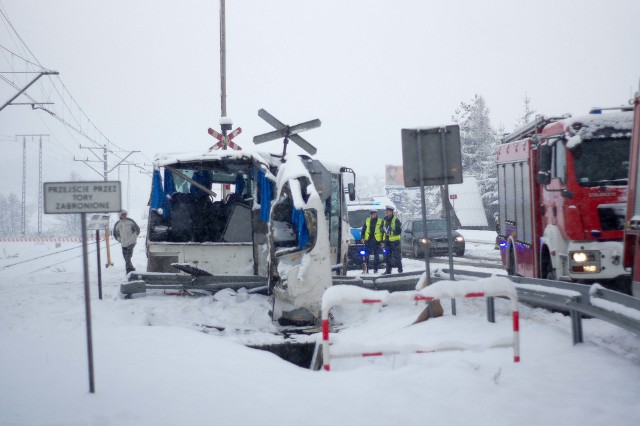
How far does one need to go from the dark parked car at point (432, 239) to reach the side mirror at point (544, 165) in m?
14.5

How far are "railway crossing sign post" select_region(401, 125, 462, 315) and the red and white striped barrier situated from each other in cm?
232

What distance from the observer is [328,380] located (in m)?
5.83

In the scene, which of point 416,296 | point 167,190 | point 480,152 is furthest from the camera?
point 480,152

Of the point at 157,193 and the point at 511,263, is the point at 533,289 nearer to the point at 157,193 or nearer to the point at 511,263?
the point at 511,263

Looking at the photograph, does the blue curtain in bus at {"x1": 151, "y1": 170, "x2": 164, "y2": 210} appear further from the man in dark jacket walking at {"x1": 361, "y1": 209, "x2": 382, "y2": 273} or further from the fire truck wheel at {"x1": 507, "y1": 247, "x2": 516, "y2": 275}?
the fire truck wheel at {"x1": 507, "y1": 247, "x2": 516, "y2": 275}

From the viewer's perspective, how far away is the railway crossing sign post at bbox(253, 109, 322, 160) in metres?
12.4

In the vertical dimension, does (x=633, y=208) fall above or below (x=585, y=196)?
below

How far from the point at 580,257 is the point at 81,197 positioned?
23.9ft

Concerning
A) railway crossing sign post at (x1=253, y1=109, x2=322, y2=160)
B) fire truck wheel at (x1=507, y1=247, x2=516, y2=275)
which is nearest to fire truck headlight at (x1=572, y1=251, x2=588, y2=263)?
fire truck wheel at (x1=507, y1=247, x2=516, y2=275)

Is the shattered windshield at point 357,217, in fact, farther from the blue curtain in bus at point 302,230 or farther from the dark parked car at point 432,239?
the blue curtain in bus at point 302,230

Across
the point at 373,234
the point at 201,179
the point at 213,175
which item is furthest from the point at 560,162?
the point at 373,234

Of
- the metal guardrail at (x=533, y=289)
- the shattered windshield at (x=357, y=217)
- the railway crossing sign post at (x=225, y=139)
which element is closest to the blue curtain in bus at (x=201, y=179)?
the metal guardrail at (x=533, y=289)

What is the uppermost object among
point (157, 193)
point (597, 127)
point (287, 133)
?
point (287, 133)

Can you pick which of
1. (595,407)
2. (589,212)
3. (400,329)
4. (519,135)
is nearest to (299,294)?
(400,329)
